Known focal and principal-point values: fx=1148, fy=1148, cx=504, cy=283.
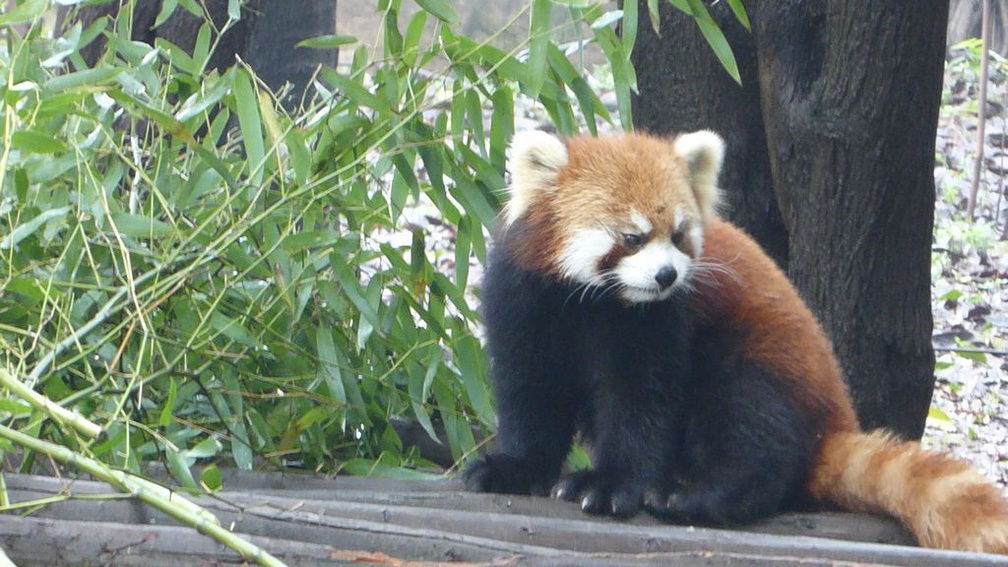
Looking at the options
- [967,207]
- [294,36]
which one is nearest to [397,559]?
[294,36]

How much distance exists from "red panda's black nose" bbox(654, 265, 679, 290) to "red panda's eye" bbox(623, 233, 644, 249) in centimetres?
14

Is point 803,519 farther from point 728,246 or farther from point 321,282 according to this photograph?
point 321,282

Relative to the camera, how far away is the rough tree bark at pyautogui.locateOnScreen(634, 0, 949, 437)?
338 centimetres

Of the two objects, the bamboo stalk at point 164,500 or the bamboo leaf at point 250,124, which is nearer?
the bamboo stalk at point 164,500

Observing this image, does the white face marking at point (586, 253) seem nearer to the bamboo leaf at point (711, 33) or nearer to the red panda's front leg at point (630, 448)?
the red panda's front leg at point (630, 448)

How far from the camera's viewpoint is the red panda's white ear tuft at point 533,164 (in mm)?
2914

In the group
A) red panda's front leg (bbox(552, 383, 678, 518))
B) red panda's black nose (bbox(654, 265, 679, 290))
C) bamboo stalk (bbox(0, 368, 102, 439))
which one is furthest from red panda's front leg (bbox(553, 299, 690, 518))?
bamboo stalk (bbox(0, 368, 102, 439))

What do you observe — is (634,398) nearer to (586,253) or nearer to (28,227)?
(586,253)

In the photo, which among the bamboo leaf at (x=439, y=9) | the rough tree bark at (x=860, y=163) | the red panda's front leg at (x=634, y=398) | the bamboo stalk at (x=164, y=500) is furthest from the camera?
the rough tree bark at (x=860, y=163)

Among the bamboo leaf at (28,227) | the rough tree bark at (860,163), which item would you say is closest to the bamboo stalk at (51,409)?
the bamboo leaf at (28,227)

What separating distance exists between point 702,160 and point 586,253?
0.46m

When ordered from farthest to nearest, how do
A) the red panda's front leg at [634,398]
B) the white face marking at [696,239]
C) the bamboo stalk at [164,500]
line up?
the white face marking at [696,239] < the red panda's front leg at [634,398] < the bamboo stalk at [164,500]

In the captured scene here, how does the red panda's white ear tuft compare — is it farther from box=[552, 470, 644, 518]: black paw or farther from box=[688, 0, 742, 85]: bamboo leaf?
box=[552, 470, 644, 518]: black paw

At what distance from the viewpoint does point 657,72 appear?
3.82 metres
